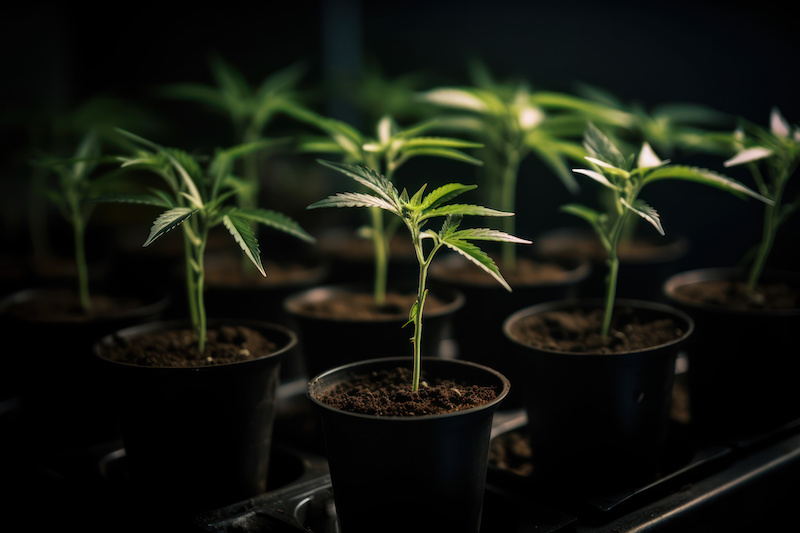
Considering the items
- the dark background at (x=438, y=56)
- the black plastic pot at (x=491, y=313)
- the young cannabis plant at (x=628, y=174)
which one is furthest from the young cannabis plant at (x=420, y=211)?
the dark background at (x=438, y=56)

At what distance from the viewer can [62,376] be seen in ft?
4.11

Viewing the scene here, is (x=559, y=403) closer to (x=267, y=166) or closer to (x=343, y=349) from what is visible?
(x=343, y=349)

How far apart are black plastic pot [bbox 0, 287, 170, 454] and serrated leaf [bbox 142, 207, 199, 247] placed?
1.51 ft

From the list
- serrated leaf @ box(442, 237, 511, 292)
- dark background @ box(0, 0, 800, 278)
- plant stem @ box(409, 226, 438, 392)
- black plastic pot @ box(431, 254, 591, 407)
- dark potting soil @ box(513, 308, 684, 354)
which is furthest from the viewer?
dark background @ box(0, 0, 800, 278)

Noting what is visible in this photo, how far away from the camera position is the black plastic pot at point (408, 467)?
79 centimetres

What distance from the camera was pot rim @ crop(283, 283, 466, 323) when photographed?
127 cm

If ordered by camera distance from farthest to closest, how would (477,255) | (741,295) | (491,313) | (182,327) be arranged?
(491,313)
(741,295)
(182,327)
(477,255)

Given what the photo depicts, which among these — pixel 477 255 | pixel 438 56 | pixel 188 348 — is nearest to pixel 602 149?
pixel 477 255

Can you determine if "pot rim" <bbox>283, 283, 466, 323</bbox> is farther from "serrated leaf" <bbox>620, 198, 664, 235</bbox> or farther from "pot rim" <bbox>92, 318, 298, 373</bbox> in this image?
"serrated leaf" <bbox>620, 198, 664, 235</bbox>

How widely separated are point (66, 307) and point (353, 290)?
611 millimetres

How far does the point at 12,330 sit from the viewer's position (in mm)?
1254

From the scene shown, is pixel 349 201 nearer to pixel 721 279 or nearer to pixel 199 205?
pixel 199 205

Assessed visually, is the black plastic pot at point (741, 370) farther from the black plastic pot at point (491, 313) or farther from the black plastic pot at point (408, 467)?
the black plastic pot at point (408, 467)

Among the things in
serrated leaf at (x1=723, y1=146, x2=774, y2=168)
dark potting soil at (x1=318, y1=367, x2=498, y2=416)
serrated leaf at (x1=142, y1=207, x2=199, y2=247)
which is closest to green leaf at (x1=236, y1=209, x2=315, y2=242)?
serrated leaf at (x1=142, y1=207, x2=199, y2=247)
